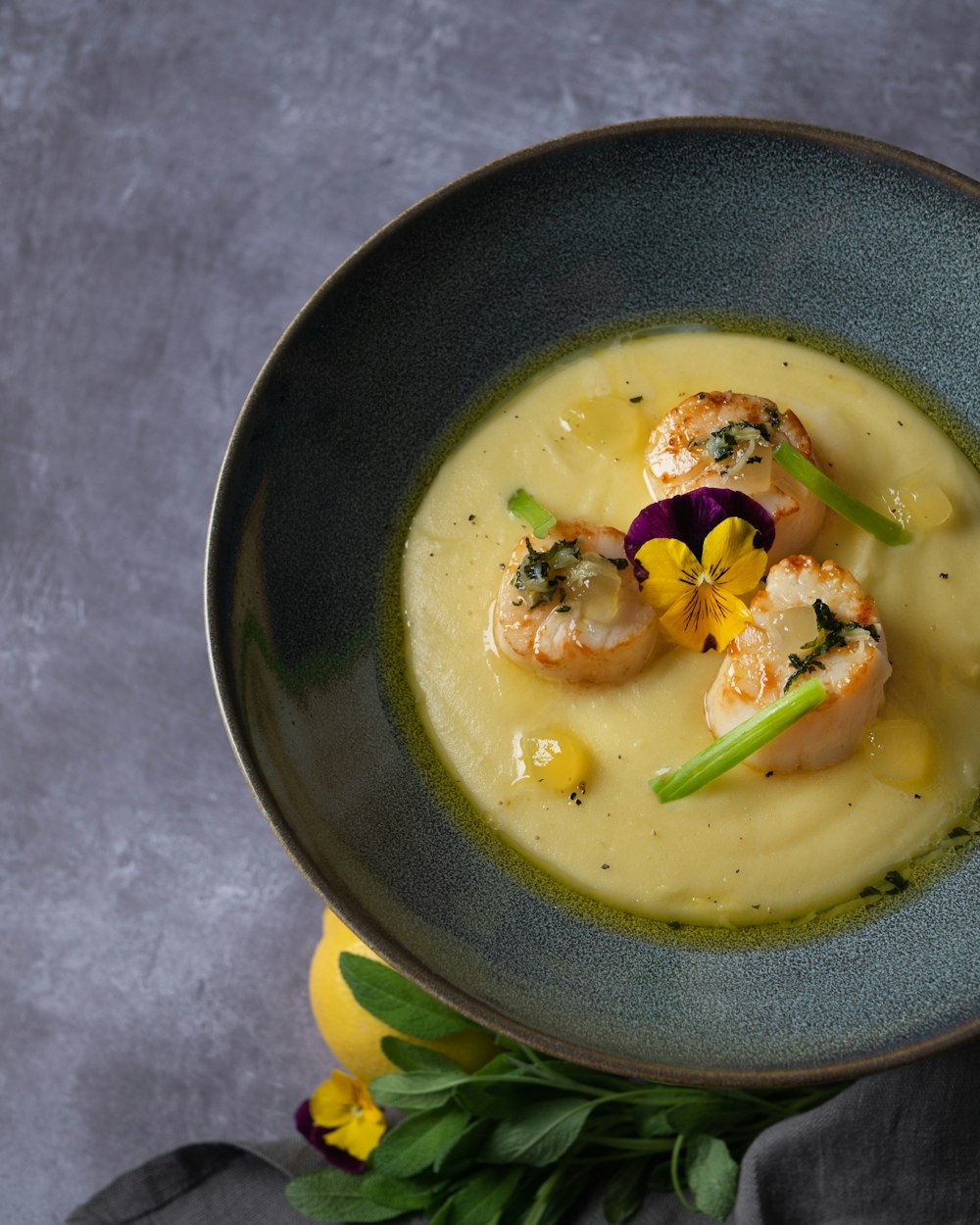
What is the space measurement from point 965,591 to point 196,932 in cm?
175

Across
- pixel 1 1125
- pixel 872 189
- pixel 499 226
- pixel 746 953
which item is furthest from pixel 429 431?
pixel 1 1125

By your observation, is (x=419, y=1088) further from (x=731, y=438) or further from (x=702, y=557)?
(x=731, y=438)

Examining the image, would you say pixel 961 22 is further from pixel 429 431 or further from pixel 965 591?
pixel 429 431

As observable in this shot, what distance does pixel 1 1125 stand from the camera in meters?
2.66

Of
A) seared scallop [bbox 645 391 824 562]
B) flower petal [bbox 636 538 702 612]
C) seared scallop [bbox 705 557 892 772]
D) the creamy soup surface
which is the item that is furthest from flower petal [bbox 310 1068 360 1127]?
seared scallop [bbox 645 391 824 562]

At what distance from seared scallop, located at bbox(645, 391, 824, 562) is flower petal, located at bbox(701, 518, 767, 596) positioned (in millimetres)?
84

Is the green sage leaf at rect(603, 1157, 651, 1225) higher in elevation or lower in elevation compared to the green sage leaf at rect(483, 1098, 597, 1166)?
lower

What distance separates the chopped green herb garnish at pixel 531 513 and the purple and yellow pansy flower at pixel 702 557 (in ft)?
0.51

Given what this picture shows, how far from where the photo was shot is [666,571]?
2.21m

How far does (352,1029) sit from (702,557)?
1.16 metres

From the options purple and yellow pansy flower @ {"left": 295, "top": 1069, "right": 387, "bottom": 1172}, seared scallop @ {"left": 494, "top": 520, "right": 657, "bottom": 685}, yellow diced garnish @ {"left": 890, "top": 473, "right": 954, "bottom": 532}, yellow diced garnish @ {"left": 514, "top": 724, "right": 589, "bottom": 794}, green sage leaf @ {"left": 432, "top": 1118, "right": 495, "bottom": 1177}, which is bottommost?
purple and yellow pansy flower @ {"left": 295, "top": 1069, "right": 387, "bottom": 1172}

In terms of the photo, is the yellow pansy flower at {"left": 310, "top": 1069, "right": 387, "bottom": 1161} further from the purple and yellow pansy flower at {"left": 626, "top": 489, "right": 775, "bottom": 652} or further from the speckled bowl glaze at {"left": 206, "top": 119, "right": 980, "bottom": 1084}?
the purple and yellow pansy flower at {"left": 626, "top": 489, "right": 775, "bottom": 652}

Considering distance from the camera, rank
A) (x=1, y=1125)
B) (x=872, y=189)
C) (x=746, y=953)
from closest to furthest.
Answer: (x=746, y=953), (x=872, y=189), (x=1, y=1125)

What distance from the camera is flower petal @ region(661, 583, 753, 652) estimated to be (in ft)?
7.30
